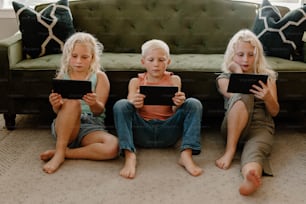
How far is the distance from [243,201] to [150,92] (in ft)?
2.12

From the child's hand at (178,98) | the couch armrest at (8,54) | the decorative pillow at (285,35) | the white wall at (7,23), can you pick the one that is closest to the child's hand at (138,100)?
the child's hand at (178,98)

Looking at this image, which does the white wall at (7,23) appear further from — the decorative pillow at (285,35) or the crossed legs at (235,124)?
the crossed legs at (235,124)

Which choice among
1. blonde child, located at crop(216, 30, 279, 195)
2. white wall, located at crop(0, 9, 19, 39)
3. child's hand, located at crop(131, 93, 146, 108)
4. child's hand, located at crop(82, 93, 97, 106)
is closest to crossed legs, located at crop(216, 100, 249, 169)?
blonde child, located at crop(216, 30, 279, 195)

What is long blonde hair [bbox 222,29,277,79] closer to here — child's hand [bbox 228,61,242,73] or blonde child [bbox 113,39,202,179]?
child's hand [bbox 228,61,242,73]

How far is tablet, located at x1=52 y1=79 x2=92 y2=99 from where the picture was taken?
1871 mm

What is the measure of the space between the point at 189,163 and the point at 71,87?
0.66 meters

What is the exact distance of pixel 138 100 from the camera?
6.36 ft

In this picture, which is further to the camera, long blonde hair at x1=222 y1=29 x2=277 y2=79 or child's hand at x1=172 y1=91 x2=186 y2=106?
long blonde hair at x1=222 y1=29 x2=277 y2=79

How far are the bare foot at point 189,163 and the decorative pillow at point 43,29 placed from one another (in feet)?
3.71

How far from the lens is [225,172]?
1901 millimetres

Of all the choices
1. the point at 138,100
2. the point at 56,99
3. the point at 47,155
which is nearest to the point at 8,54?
the point at 56,99

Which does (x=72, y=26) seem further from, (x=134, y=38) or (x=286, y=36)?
(x=286, y=36)

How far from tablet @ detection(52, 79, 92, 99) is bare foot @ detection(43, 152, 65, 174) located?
0.29 metres

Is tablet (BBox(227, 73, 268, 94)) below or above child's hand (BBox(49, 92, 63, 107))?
above
